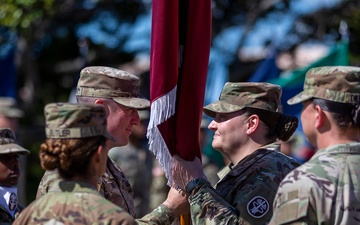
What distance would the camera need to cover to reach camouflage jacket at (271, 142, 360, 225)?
5.05 meters

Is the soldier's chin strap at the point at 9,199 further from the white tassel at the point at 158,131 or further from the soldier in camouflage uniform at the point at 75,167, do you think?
the soldier in camouflage uniform at the point at 75,167

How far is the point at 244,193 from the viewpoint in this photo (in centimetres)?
607

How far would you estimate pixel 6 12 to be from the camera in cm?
1297

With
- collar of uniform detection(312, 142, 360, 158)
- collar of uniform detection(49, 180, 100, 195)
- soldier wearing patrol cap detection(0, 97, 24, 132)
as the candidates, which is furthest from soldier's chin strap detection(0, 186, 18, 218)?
soldier wearing patrol cap detection(0, 97, 24, 132)

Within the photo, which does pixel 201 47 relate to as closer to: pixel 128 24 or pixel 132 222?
pixel 132 222

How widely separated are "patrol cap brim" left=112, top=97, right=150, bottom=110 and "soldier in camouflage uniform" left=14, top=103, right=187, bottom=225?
1250 mm

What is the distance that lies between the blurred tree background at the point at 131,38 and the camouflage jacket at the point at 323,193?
10846 mm

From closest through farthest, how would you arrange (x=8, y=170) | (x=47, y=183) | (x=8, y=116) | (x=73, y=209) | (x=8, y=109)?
(x=73, y=209) → (x=47, y=183) → (x=8, y=170) → (x=8, y=116) → (x=8, y=109)

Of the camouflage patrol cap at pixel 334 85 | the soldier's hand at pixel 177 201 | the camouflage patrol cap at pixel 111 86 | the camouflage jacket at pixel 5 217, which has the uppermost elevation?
the camouflage patrol cap at pixel 334 85

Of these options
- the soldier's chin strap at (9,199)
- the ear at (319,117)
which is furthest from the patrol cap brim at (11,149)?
the ear at (319,117)

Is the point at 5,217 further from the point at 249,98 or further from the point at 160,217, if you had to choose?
the point at 249,98

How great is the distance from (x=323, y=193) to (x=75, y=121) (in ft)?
4.20

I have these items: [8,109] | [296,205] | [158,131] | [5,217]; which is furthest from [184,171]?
[8,109]

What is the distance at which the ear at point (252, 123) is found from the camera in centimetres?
642
